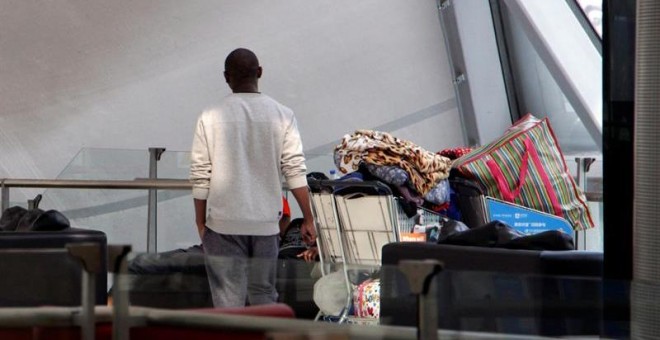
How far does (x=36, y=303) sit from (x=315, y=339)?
61 centimetres

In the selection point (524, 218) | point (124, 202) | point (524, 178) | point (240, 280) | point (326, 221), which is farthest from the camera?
point (124, 202)

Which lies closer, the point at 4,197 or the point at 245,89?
the point at 245,89

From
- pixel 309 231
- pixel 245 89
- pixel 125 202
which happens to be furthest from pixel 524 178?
pixel 125 202

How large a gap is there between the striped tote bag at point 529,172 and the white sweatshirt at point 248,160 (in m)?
1.55

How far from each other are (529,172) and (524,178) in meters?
0.08

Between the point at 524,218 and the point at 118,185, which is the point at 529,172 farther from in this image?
the point at 118,185

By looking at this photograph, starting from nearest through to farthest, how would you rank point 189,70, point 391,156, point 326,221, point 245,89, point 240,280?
1. point 240,280
2. point 245,89
3. point 326,221
4. point 391,156
5. point 189,70

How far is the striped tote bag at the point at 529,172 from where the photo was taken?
6.83 metres

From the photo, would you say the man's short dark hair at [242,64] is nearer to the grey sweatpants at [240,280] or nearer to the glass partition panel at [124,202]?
the glass partition panel at [124,202]

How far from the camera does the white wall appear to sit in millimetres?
9883

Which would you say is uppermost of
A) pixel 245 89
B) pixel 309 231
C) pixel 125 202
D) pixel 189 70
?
pixel 189 70

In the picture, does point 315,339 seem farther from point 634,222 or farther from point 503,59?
point 503,59

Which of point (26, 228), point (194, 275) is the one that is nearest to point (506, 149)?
point (26, 228)

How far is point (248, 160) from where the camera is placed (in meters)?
5.48
